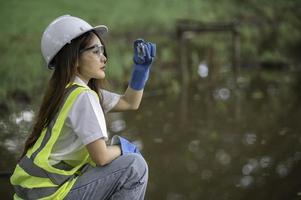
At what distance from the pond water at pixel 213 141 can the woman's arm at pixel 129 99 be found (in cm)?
107

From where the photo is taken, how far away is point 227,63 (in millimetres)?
12898

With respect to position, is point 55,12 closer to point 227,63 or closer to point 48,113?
point 227,63

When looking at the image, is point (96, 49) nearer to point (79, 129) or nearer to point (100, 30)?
point (100, 30)

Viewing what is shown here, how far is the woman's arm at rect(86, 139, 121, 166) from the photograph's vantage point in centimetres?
246

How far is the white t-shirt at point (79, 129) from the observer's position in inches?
96.4

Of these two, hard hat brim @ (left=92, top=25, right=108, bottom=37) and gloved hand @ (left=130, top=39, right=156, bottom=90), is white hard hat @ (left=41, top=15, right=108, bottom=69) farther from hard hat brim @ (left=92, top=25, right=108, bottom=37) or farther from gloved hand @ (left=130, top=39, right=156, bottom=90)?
gloved hand @ (left=130, top=39, right=156, bottom=90)

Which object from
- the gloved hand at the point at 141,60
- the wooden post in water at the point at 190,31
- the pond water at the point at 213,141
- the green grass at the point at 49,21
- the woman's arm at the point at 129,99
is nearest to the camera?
the gloved hand at the point at 141,60

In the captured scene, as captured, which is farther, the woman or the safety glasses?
the safety glasses

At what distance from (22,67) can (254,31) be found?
26.7 ft

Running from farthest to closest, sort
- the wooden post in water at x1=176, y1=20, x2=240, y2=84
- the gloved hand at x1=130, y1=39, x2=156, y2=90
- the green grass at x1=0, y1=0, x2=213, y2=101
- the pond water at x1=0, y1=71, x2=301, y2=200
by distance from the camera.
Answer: the wooden post in water at x1=176, y1=20, x2=240, y2=84 < the green grass at x1=0, y1=0, x2=213, y2=101 < the pond water at x1=0, y1=71, x2=301, y2=200 < the gloved hand at x1=130, y1=39, x2=156, y2=90

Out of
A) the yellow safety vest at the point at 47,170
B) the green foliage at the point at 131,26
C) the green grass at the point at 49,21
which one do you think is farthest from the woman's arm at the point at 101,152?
the green foliage at the point at 131,26

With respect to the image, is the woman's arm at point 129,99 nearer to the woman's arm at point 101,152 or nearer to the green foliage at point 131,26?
the woman's arm at point 101,152

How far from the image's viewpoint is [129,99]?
121 inches

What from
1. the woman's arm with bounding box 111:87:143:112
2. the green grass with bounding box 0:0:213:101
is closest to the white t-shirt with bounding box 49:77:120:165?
the woman's arm with bounding box 111:87:143:112
